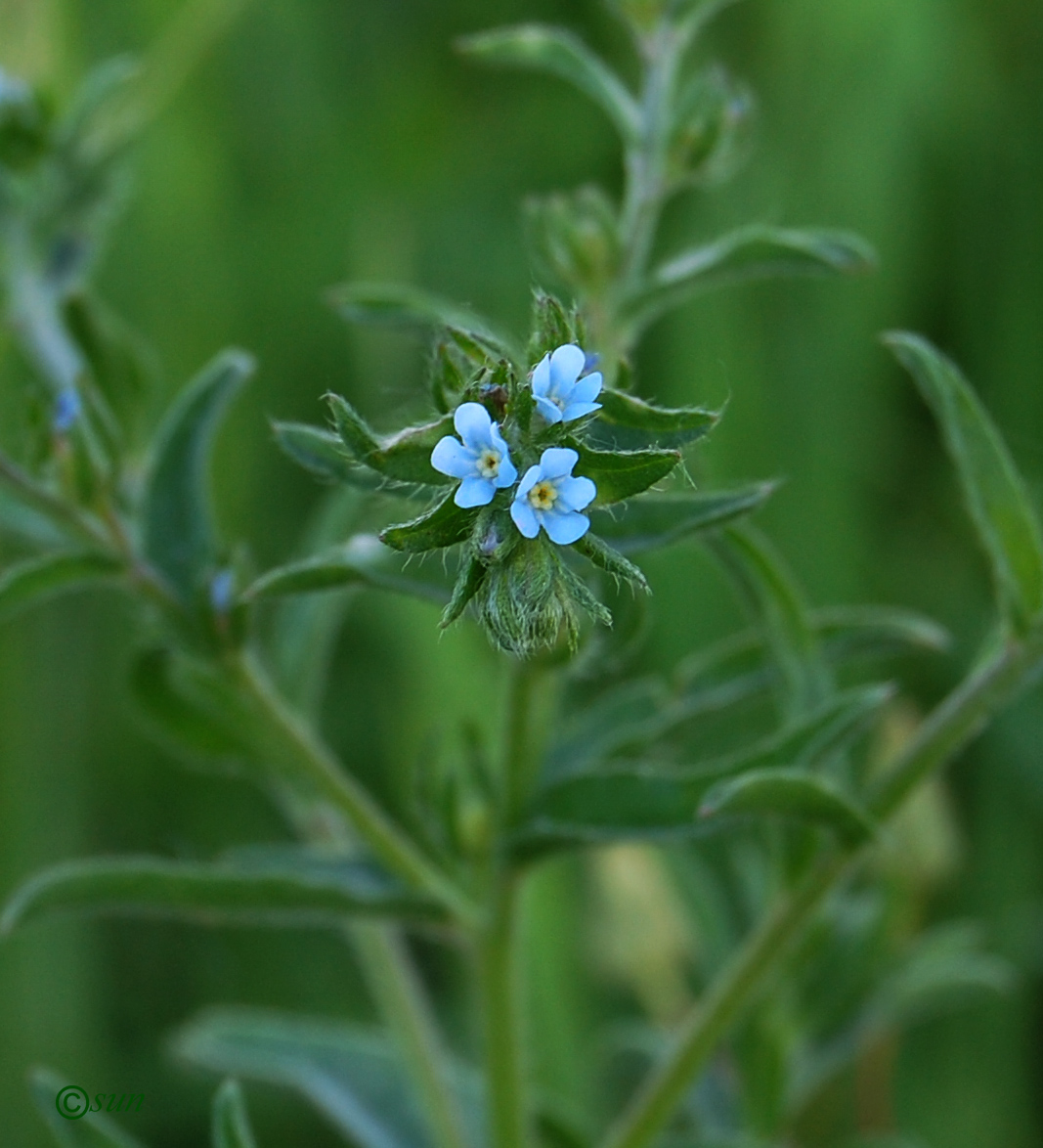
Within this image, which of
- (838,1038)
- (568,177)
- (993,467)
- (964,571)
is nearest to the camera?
(993,467)

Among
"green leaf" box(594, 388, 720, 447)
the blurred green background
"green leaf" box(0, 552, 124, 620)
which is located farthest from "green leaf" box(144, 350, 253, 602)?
the blurred green background

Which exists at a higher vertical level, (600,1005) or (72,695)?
(72,695)

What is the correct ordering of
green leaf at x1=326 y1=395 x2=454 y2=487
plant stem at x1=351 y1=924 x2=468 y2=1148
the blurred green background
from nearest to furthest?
green leaf at x1=326 y1=395 x2=454 y2=487, plant stem at x1=351 y1=924 x2=468 y2=1148, the blurred green background

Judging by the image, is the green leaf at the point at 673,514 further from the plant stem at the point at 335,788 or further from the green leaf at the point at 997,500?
the plant stem at the point at 335,788

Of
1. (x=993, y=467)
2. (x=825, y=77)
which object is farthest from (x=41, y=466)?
(x=825, y=77)

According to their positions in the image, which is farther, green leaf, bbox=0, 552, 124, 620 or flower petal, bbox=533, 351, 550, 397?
green leaf, bbox=0, 552, 124, 620

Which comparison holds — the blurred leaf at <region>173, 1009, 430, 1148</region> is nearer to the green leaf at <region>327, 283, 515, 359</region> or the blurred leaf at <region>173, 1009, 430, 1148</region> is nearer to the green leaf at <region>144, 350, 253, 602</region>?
the green leaf at <region>144, 350, 253, 602</region>

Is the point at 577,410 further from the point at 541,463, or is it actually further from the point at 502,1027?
the point at 502,1027

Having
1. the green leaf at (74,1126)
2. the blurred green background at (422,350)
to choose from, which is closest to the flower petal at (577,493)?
the green leaf at (74,1126)

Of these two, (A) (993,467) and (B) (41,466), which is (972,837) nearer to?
(A) (993,467)
